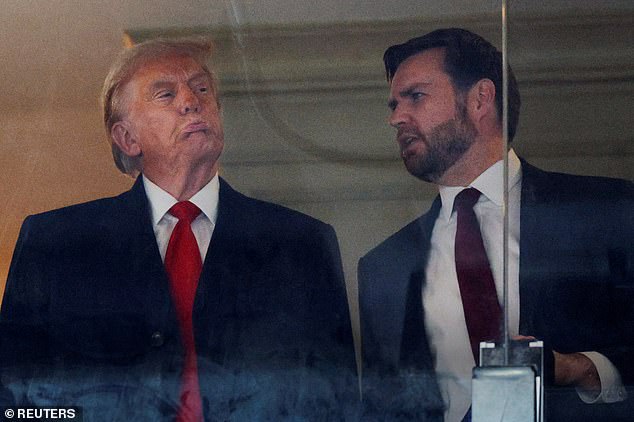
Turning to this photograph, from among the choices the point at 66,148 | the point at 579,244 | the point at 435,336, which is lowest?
the point at 435,336

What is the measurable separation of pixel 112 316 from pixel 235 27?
2.25 ft

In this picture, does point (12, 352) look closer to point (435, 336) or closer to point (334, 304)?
point (334, 304)

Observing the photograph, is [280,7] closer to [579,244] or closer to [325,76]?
→ [325,76]

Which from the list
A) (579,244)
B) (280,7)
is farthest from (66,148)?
(579,244)

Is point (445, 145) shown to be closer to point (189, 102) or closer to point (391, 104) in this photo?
point (391, 104)

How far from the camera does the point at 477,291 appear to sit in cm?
253

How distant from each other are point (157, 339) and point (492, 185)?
797 millimetres

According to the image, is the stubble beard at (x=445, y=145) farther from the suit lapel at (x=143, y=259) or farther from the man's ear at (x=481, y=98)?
the suit lapel at (x=143, y=259)

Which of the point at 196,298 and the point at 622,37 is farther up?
the point at 622,37

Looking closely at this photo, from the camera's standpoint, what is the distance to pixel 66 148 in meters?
2.63

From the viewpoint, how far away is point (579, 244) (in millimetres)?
2572

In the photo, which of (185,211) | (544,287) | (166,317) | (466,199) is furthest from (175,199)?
(544,287)

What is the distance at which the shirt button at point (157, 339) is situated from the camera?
258cm

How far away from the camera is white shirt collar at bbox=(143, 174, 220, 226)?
8.69ft
